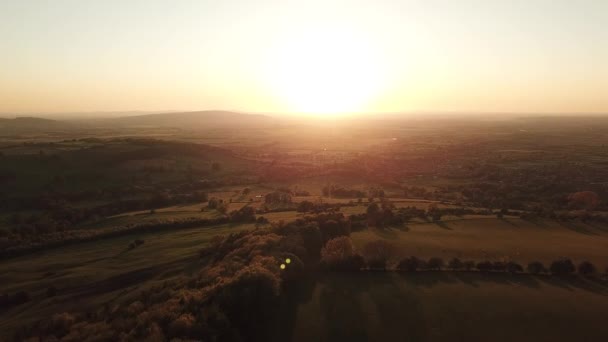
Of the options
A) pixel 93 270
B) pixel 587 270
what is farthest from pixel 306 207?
pixel 587 270

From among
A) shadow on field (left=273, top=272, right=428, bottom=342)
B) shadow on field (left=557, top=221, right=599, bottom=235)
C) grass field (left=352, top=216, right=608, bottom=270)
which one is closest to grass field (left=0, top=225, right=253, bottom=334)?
shadow on field (left=273, top=272, right=428, bottom=342)

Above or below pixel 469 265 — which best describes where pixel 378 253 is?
above

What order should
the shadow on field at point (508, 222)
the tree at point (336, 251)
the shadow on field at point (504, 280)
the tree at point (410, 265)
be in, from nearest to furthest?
the shadow on field at point (504, 280)
the tree at point (410, 265)
the tree at point (336, 251)
the shadow on field at point (508, 222)

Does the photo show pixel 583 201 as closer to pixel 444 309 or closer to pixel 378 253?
pixel 378 253

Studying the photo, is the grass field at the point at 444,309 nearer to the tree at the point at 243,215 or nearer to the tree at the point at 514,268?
the tree at the point at 514,268

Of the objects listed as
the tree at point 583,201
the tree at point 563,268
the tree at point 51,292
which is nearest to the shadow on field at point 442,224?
the tree at point 563,268

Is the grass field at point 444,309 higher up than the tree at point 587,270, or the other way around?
the tree at point 587,270
